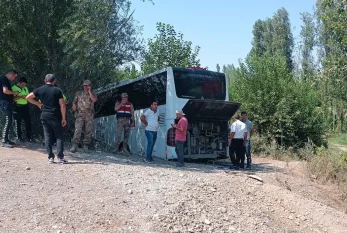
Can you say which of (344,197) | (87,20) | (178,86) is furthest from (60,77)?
(344,197)

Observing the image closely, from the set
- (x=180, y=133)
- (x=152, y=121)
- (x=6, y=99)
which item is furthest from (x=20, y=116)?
(x=180, y=133)

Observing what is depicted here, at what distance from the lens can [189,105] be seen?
13.7 m

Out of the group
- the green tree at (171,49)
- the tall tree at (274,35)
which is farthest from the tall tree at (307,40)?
the green tree at (171,49)

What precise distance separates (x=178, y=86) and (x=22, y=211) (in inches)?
310

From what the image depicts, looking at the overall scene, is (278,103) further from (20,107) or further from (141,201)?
(141,201)

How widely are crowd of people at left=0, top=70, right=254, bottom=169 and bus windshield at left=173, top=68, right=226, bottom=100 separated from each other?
157cm

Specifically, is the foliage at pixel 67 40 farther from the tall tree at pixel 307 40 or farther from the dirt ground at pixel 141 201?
the tall tree at pixel 307 40

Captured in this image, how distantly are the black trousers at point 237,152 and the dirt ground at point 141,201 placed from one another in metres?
1.92

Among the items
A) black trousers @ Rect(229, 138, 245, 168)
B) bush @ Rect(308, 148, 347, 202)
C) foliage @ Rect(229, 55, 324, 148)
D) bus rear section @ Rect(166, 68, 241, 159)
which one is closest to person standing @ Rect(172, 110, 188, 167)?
bus rear section @ Rect(166, 68, 241, 159)

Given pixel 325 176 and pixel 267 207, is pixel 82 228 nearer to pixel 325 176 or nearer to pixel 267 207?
pixel 267 207

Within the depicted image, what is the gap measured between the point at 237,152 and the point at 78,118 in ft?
15.0

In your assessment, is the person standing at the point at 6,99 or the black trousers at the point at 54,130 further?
the person standing at the point at 6,99

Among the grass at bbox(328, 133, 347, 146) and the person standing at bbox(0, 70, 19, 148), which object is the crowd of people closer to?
the person standing at bbox(0, 70, 19, 148)

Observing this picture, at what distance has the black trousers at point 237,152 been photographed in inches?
501
